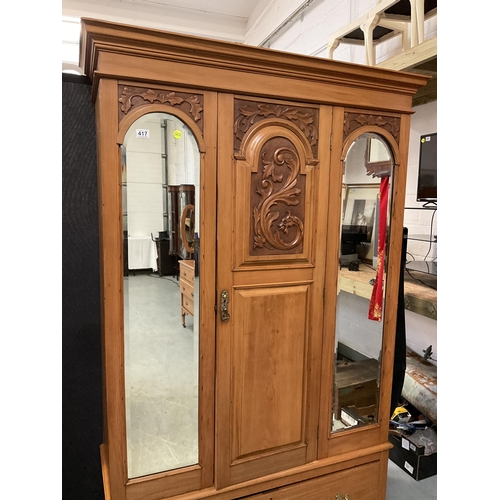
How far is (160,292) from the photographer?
138 centimetres

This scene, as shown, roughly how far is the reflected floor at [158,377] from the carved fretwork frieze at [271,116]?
604 millimetres

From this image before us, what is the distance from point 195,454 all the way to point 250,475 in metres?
0.25

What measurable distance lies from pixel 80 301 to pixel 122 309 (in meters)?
0.37

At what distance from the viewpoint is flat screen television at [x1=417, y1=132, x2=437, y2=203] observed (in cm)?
216

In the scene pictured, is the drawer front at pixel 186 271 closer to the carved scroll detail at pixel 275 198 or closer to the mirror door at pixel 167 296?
the mirror door at pixel 167 296

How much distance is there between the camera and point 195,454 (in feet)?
4.74

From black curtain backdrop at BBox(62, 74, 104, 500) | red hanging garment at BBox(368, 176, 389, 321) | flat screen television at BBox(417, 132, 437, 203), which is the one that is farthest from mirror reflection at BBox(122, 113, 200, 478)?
flat screen television at BBox(417, 132, 437, 203)

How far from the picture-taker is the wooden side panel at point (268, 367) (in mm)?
1457

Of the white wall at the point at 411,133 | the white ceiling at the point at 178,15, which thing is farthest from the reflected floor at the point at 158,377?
the white ceiling at the point at 178,15

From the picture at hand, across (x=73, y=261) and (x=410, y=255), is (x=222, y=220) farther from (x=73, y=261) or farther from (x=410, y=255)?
(x=410, y=255)

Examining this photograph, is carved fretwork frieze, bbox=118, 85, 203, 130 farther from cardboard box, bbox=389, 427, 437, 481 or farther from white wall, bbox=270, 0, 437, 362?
cardboard box, bbox=389, 427, 437, 481

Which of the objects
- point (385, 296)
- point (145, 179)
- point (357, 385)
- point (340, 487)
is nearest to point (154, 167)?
point (145, 179)

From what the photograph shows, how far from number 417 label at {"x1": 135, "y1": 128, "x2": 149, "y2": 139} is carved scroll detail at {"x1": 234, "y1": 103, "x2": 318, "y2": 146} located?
0.30 metres
